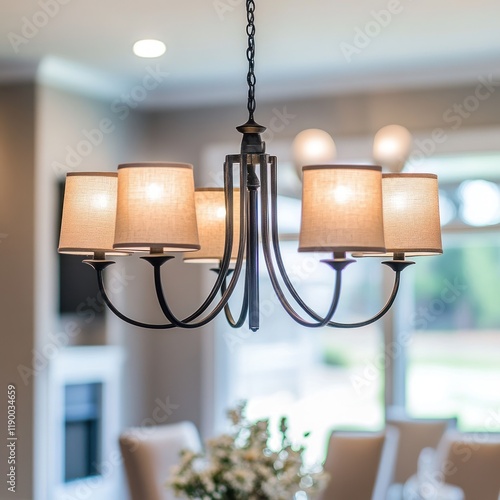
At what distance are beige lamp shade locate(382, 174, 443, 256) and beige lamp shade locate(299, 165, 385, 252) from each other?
205 mm

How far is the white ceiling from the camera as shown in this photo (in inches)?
153

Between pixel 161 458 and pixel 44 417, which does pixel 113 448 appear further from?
pixel 161 458

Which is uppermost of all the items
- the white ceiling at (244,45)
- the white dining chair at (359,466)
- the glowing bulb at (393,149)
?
the white ceiling at (244,45)

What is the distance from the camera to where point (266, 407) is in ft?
17.9

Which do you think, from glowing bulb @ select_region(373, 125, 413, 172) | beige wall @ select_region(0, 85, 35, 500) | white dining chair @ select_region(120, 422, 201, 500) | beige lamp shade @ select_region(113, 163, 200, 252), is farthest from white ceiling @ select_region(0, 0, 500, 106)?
beige lamp shade @ select_region(113, 163, 200, 252)

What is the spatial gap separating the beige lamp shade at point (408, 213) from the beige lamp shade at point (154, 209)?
19.4 inches

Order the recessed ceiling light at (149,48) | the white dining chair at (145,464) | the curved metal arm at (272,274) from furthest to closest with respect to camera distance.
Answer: the recessed ceiling light at (149,48) < the white dining chair at (145,464) < the curved metal arm at (272,274)

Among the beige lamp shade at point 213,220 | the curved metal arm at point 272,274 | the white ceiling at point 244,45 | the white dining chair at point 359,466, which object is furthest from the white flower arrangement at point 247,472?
the white ceiling at point 244,45

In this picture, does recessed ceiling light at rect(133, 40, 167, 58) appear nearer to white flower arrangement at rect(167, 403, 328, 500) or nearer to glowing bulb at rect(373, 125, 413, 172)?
glowing bulb at rect(373, 125, 413, 172)

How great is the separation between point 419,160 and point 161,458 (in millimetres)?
2246

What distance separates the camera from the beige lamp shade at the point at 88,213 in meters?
2.24

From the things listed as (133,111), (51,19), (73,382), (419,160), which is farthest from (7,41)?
(419,160)

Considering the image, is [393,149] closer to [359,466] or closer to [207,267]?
[207,267]

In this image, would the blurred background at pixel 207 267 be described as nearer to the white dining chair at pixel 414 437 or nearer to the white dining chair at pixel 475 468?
the white dining chair at pixel 414 437
